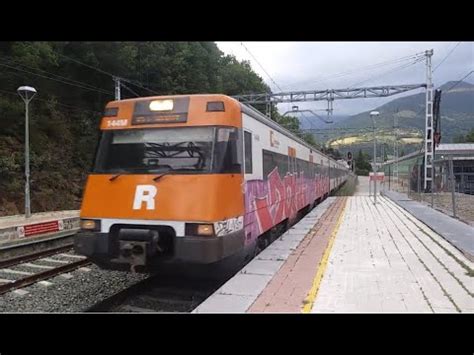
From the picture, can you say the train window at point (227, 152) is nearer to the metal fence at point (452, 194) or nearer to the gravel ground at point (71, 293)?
the gravel ground at point (71, 293)

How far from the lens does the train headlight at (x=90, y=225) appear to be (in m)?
6.03

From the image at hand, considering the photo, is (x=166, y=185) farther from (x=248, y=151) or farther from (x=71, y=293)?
(x=71, y=293)

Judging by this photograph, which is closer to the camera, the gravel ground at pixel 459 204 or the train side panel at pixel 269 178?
the train side panel at pixel 269 178

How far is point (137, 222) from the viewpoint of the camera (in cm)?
582

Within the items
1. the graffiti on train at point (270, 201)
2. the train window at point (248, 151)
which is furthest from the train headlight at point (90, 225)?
the train window at point (248, 151)

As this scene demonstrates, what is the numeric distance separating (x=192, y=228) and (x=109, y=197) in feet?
4.33

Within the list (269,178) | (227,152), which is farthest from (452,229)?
(227,152)

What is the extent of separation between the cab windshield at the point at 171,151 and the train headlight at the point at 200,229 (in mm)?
728

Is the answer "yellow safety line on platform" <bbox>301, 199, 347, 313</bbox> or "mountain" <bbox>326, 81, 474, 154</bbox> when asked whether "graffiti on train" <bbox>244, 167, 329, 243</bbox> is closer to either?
"yellow safety line on platform" <bbox>301, 199, 347, 313</bbox>

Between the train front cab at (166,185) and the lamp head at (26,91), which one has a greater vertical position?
the lamp head at (26,91)

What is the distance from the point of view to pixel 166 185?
19.1 ft
